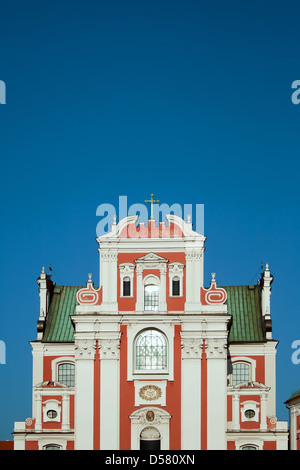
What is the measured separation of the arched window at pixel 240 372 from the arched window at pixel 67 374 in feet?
34.2

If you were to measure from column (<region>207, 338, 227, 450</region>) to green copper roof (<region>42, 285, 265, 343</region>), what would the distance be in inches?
178

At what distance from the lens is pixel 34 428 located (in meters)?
61.9

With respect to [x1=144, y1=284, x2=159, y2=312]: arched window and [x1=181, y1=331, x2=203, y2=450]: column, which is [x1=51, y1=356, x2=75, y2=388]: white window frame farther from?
[x1=181, y1=331, x2=203, y2=450]: column

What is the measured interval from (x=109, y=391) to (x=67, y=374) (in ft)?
18.4

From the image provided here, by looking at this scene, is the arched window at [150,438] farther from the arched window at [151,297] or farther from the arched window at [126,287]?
the arched window at [126,287]

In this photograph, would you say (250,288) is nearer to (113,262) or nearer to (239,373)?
(239,373)

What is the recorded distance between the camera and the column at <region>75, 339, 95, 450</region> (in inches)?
2359

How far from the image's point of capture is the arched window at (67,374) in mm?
64812

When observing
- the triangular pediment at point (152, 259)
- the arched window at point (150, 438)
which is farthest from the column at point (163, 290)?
the arched window at point (150, 438)

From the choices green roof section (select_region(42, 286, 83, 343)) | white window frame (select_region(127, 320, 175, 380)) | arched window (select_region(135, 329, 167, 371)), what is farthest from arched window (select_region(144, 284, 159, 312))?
green roof section (select_region(42, 286, 83, 343))

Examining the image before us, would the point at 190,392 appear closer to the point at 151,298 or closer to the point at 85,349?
the point at 151,298
